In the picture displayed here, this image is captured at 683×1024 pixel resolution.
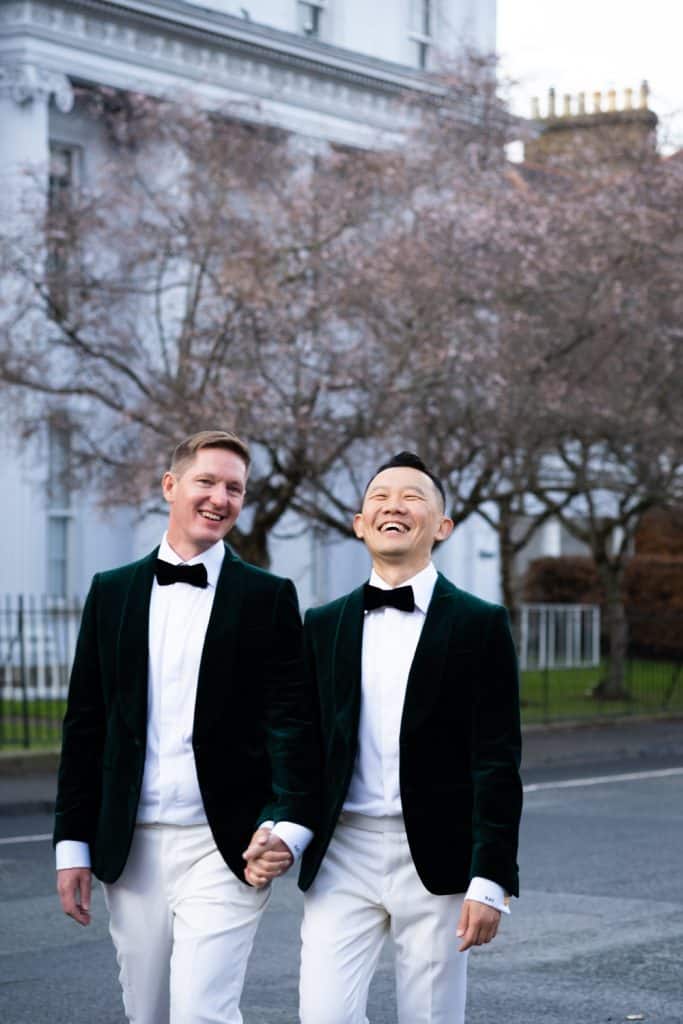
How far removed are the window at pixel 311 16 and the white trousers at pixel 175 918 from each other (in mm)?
27975

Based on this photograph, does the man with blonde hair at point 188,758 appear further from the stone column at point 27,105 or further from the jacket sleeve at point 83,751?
the stone column at point 27,105

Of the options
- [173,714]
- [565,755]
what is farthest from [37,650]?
[173,714]

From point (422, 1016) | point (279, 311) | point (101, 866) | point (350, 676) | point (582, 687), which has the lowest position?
point (582, 687)

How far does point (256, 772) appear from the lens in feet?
17.1

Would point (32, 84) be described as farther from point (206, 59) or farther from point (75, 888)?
point (75, 888)

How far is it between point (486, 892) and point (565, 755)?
16664 mm

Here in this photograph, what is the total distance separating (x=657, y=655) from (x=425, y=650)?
26517 mm

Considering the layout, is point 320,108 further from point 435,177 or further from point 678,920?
point 678,920

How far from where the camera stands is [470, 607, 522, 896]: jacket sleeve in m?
4.93

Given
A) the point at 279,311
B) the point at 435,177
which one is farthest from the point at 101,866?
the point at 435,177

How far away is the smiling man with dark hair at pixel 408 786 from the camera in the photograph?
4973 millimetres

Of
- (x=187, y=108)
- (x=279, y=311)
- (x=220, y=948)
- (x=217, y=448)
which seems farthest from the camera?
(x=187, y=108)

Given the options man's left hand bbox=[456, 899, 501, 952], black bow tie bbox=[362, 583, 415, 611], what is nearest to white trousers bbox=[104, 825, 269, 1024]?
man's left hand bbox=[456, 899, 501, 952]

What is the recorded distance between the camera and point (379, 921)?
507 cm
